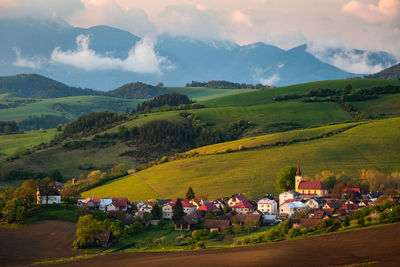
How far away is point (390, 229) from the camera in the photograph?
58719 mm

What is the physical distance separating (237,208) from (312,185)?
22688 millimetres

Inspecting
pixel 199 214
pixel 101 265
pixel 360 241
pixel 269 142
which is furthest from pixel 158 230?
pixel 269 142

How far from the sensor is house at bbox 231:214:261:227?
85750mm

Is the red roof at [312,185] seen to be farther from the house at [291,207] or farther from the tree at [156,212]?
the tree at [156,212]

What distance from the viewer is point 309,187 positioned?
11531 cm

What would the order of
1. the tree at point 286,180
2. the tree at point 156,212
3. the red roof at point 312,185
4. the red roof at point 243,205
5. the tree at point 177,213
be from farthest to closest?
the tree at point 286,180, the red roof at point 312,185, the red roof at point 243,205, the tree at point 156,212, the tree at point 177,213

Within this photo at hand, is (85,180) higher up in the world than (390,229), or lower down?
higher up

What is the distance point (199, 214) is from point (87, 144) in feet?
355

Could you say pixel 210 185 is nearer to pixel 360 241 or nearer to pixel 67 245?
pixel 67 245

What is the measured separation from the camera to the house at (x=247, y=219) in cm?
8575

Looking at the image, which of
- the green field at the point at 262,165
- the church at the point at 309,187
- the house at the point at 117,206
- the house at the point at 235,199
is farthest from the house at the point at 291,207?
the house at the point at 117,206

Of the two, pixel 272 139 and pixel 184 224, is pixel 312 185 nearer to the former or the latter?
pixel 184 224

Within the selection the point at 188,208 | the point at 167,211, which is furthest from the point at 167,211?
the point at 188,208

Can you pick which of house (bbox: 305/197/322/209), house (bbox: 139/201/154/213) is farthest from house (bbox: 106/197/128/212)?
house (bbox: 305/197/322/209)
